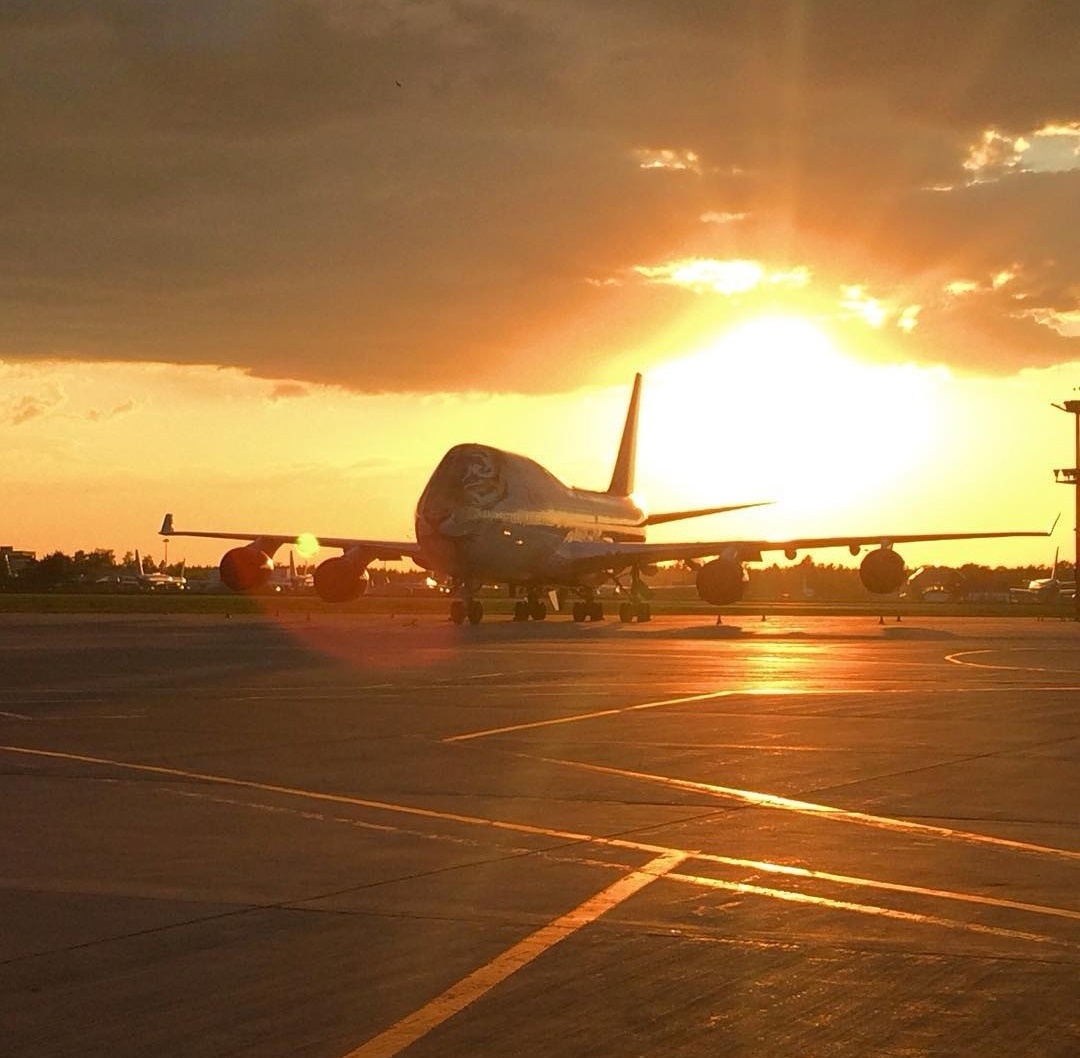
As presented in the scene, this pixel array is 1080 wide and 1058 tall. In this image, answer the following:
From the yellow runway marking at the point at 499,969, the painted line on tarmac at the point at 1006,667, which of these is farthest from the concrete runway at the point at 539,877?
the painted line on tarmac at the point at 1006,667

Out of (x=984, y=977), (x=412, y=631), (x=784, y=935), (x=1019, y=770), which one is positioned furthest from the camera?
(x=412, y=631)

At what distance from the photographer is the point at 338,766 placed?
16250mm

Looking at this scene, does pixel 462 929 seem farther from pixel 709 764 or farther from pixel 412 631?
pixel 412 631

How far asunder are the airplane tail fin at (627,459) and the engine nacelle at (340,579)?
885 inches

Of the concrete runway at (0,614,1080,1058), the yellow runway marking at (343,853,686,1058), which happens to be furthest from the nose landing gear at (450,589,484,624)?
the yellow runway marking at (343,853,686,1058)

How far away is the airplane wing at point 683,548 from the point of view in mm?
59844

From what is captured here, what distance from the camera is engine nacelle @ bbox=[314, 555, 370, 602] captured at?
2367 inches

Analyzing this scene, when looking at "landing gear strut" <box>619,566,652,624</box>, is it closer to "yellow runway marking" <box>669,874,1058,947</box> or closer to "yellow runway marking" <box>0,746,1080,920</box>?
"yellow runway marking" <box>0,746,1080,920</box>

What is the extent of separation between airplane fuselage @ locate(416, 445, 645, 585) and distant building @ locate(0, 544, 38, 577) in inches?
3157

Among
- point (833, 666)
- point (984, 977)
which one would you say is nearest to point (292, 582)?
point (833, 666)

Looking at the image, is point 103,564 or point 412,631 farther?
point 103,564

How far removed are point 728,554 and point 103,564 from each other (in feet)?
440

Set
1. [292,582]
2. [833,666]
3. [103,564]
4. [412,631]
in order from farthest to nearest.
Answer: [103,564] < [292,582] < [412,631] < [833,666]

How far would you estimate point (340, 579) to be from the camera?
6022 cm
